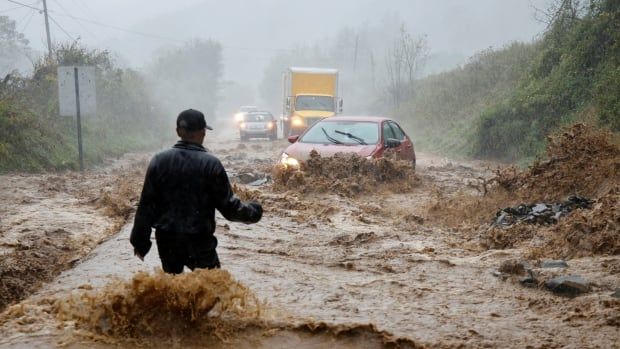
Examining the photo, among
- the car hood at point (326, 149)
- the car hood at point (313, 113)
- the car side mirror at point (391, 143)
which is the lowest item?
the car hood at point (326, 149)

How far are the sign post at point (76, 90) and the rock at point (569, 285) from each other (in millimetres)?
13934

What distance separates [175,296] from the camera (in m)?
4.48

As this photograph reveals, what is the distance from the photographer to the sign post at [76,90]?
56.3ft

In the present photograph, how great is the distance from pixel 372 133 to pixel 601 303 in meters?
8.24

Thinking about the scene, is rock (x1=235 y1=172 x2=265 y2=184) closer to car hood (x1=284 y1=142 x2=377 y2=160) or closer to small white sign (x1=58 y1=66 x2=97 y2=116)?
car hood (x1=284 y1=142 x2=377 y2=160)

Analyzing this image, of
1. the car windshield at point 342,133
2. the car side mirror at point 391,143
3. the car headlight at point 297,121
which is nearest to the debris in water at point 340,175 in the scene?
the car side mirror at point 391,143

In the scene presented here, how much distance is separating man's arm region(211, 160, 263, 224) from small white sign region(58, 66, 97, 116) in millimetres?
14162

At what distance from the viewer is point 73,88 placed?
17.3 metres

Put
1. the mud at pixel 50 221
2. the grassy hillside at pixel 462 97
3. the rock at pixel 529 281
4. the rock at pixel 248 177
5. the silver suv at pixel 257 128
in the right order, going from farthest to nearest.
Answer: the silver suv at pixel 257 128
the grassy hillside at pixel 462 97
the rock at pixel 248 177
the mud at pixel 50 221
the rock at pixel 529 281

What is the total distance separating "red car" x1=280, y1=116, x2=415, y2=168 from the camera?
12453 mm

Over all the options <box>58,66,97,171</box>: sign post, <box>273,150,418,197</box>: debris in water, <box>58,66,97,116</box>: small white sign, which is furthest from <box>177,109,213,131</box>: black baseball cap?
<box>58,66,97,116</box>: small white sign

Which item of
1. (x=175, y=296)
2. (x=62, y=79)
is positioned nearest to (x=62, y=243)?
(x=175, y=296)

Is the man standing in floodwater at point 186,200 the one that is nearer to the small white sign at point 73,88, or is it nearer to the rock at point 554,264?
the rock at point 554,264

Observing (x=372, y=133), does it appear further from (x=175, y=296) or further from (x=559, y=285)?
(x=175, y=296)
